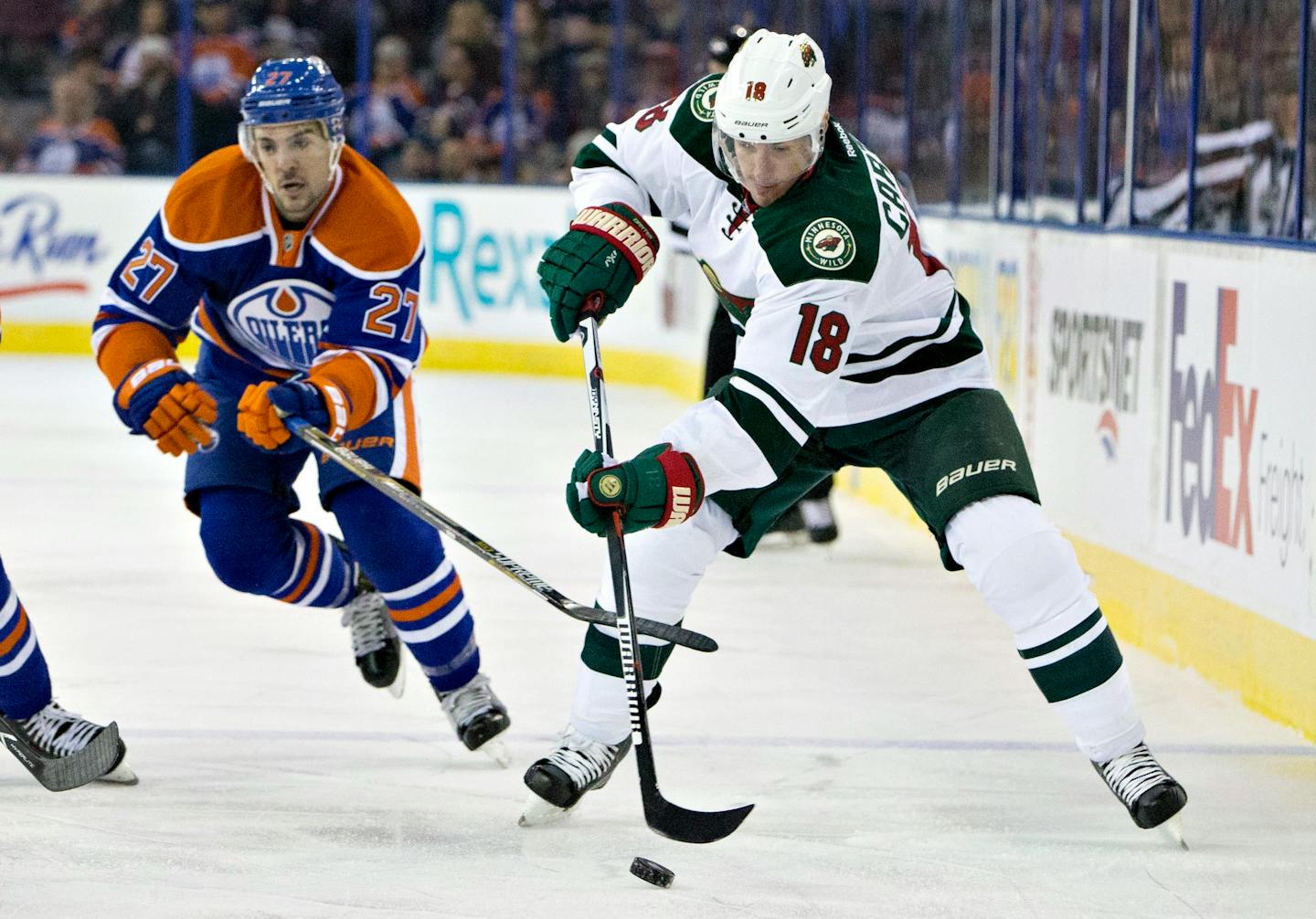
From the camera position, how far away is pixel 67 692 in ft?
12.0

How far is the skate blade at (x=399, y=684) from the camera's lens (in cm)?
355

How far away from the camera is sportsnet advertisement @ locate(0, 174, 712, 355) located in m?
9.97

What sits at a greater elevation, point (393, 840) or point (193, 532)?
point (393, 840)

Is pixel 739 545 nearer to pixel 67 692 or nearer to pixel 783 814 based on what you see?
pixel 783 814

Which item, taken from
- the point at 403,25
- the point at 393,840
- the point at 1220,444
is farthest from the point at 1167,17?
the point at 403,25

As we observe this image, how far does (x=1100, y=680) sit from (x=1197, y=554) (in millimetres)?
1235

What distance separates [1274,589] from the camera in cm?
356

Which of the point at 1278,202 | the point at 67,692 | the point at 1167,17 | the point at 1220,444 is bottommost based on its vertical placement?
the point at 67,692

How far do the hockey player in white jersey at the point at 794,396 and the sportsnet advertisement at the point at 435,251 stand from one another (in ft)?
22.2

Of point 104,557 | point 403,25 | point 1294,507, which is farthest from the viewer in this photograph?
point 403,25

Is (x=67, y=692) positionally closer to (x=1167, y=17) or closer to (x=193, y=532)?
(x=193, y=532)

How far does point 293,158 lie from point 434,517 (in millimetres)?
593

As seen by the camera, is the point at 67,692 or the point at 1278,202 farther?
the point at 1278,202

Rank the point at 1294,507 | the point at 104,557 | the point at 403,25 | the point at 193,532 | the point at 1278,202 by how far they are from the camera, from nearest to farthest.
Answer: the point at 1294,507 → the point at 1278,202 → the point at 104,557 → the point at 193,532 → the point at 403,25
